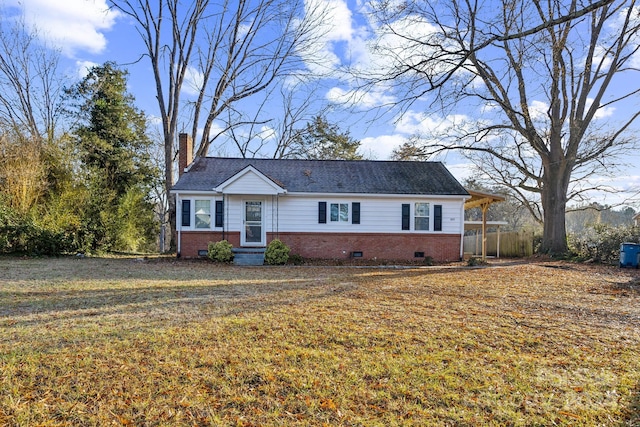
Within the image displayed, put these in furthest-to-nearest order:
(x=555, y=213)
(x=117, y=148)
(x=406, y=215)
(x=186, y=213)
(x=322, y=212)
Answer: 1. (x=117, y=148)
2. (x=555, y=213)
3. (x=406, y=215)
4. (x=322, y=212)
5. (x=186, y=213)

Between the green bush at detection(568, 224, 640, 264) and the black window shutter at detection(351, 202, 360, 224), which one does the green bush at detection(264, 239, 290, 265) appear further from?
the green bush at detection(568, 224, 640, 264)

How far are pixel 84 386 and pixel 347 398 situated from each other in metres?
2.25

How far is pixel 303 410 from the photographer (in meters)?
2.79

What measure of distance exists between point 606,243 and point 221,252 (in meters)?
14.9

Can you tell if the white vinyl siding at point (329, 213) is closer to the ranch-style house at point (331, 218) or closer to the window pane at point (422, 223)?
the ranch-style house at point (331, 218)

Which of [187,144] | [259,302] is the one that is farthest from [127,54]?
[259,302]

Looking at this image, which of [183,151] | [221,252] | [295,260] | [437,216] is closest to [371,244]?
[437,216]

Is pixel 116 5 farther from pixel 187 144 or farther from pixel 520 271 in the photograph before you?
pixel 520 271

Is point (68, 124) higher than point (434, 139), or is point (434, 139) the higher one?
point (68, 124)

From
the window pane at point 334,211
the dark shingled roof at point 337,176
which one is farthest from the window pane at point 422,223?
the window pane at point 334,211

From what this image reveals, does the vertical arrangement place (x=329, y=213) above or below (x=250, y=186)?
below

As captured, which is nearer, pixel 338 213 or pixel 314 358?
pixel 314 358

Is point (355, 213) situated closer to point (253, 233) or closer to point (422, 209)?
point (422, 209)

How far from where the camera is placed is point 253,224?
1525 centimetres
